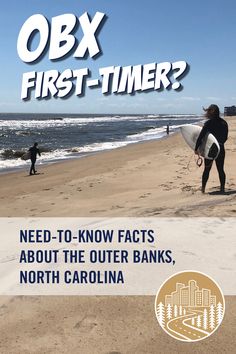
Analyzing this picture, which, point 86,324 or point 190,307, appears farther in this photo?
point 190,307

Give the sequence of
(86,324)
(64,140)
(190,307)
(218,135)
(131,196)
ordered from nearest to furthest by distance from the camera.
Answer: (86,324), (190,307), (218,135), (131,196), (64,140)

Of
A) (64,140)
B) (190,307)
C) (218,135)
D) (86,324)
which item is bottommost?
(86,324)

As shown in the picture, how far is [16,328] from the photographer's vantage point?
3094 millimetres

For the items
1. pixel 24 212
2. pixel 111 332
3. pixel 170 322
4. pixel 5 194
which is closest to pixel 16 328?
pixel 111 332

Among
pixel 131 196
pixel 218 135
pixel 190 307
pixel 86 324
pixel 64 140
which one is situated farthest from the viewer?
pixel 64 140

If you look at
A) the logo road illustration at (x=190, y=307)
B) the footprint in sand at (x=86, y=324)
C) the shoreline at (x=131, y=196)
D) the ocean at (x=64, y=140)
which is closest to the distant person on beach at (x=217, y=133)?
the shoreline at (x=131, y=196)

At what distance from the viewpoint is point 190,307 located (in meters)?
3.27

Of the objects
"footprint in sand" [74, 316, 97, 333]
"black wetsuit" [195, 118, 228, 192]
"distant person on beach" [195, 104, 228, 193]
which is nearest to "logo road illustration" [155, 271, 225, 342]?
"footprint in sand" [74, 316, 97, 333]

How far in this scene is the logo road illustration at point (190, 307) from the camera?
121 inches

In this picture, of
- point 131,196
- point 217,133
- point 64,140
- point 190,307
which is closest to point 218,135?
point 217,133

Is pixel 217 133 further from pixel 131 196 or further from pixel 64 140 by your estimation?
pixel 64 140

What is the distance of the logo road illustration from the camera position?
3.07m

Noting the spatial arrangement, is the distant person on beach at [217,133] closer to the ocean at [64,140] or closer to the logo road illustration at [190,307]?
the logo road illustration at [190,307]

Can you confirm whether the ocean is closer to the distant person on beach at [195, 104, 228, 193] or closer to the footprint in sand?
the distant person on beach at [195, 104, 228, 193]
